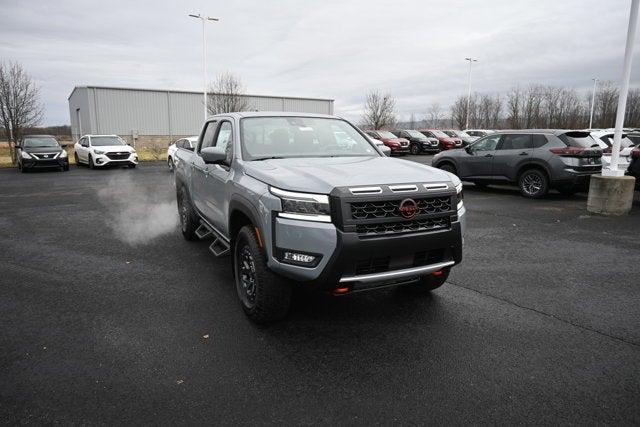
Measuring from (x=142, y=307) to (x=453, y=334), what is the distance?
118 inches

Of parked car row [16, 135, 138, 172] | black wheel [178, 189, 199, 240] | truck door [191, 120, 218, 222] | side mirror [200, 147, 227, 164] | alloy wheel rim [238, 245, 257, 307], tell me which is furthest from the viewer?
parked car row [16, 135, 138, 172]

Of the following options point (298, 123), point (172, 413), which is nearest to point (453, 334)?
point (172, 413)

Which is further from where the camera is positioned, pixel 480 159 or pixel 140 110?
pixel 140 110

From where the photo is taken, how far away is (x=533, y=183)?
11852mm

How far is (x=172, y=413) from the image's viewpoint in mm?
2811

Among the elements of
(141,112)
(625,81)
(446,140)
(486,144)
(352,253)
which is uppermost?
(141,112)

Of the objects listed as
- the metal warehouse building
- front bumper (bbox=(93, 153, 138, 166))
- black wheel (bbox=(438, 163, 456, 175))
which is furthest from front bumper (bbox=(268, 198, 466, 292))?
the metal warehouse building

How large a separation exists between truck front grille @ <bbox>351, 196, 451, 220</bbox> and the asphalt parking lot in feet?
3.64

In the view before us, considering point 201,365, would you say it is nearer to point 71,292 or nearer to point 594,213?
point 71,292

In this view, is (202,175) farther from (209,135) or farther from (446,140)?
(446,140)

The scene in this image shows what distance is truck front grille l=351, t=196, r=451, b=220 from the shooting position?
3.39 metres

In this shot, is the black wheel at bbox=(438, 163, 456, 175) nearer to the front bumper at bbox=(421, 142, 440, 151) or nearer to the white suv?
the white suv

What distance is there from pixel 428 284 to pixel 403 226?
4.56 ft

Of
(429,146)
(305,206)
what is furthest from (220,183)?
(429,146)
